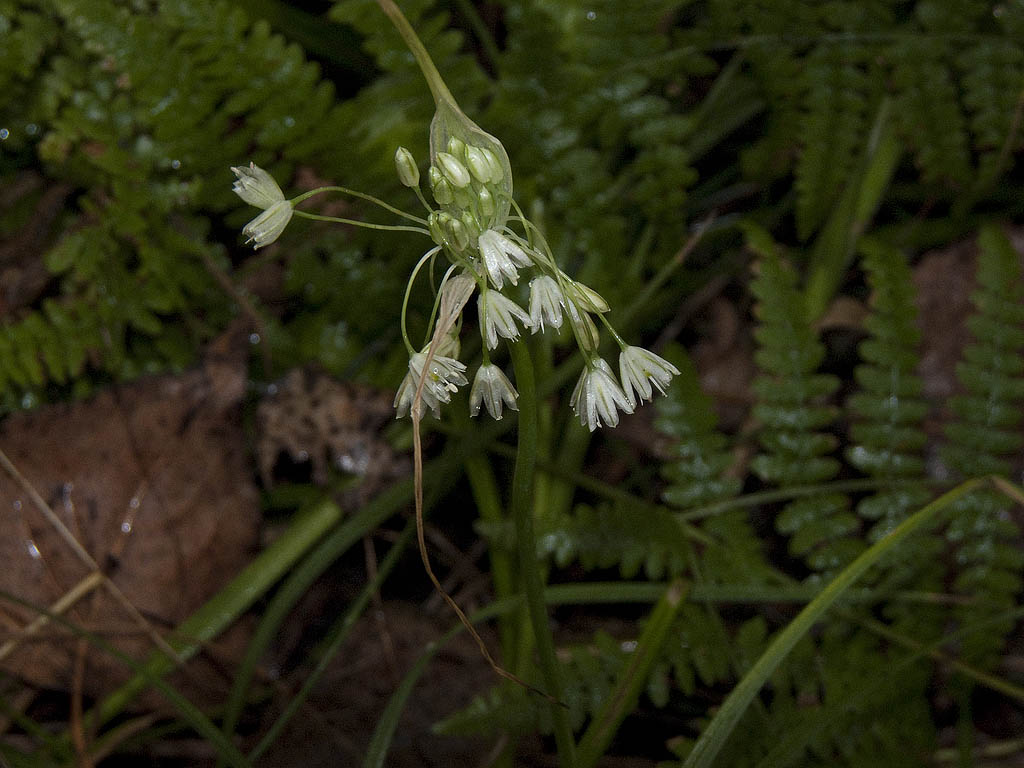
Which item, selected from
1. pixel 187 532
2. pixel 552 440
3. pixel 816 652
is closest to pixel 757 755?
pixel 816 652

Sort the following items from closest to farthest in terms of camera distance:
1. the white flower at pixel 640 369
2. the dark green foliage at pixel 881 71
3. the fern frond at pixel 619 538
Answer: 1. the white flower at pixel 640 369
2. the fern frond at pixel 619 538
3. the dark green foliage at pixel 881 71

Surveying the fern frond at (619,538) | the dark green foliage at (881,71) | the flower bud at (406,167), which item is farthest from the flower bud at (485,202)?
the dark green foliage at (881,71)

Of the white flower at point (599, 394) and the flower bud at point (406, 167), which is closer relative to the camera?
the flower bud at point (406, 167)

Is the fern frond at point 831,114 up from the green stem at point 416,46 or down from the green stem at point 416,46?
down

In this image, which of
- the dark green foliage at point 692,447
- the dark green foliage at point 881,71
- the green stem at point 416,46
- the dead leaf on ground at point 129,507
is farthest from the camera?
the dead leaf on ground at point 129,507

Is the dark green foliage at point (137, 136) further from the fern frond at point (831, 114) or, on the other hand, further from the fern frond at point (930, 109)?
the fern frond at point (930, 109)

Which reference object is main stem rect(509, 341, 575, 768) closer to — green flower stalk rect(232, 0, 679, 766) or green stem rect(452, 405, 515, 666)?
green flower stalk rect(232, 0, 679, 766)

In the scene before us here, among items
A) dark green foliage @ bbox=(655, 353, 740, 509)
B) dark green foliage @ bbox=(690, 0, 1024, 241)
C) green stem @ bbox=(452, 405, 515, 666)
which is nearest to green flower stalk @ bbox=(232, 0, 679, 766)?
dark green foliage @ bbox=(655, 353, 740, 509)
